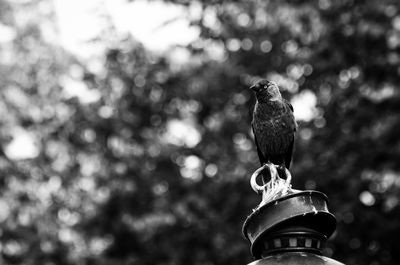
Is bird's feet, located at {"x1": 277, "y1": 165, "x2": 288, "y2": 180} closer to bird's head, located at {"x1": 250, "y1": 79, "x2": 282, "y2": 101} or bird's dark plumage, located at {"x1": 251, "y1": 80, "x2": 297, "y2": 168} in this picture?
bird's dark plumage, located at {"x1": 251, "y1": 80, "x2": 297, "y2": 168}

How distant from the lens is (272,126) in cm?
364

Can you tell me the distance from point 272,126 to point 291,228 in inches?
37.1

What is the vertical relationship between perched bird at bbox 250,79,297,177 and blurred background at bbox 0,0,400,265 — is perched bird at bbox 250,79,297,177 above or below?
below

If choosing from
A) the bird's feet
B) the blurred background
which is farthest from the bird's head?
the blurred background

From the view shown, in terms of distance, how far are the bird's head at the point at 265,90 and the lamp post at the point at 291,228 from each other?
968 mm

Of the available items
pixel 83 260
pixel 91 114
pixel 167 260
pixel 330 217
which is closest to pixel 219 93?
pixel 91 114

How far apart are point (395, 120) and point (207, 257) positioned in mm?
4388

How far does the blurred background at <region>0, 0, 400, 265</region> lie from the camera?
10.9m

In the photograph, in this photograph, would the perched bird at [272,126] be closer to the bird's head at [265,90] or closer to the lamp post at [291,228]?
the bird's head at [265,90]

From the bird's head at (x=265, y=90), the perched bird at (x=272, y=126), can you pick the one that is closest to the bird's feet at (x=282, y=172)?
the perched bird at (x=272, y=126)

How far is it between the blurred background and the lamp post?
25.5ft

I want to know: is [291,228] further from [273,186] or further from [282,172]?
[282,172]

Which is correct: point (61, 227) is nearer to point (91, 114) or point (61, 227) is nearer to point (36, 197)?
point (36, 197)

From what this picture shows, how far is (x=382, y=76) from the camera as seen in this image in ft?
35.5
